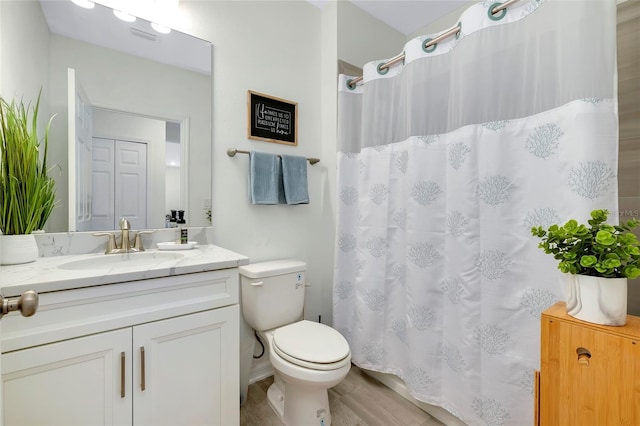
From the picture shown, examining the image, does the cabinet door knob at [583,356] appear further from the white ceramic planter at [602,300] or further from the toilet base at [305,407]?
the toilet base at [305,407]

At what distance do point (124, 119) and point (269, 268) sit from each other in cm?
107

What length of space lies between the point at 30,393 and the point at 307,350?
0.95 metres

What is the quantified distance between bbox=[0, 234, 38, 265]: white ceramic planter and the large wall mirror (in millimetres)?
204

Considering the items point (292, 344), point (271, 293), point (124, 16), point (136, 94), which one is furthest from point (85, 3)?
point (292, 344)

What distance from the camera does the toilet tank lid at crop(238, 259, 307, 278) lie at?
163 centimetres

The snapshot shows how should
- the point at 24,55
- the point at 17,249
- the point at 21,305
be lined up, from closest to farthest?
Answer: the point at 21,305 < the point at 17,249 < the point at 24,55

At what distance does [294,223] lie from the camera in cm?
205

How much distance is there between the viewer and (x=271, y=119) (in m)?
1.92

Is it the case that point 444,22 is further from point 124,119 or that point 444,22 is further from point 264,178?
point 124,119

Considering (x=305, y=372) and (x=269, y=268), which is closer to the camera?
(x=305, y=372)

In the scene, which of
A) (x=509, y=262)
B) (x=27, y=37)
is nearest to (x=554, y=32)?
(x=509, y=262)

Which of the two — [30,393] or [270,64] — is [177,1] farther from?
[30,393]

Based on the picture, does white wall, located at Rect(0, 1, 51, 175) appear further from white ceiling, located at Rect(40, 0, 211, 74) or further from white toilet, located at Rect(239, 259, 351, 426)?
white toilet, located at Rect(239, 259, 351, 426)

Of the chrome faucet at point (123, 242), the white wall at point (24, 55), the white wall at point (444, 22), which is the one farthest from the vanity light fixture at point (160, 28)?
the white wall at point (444, 22)
